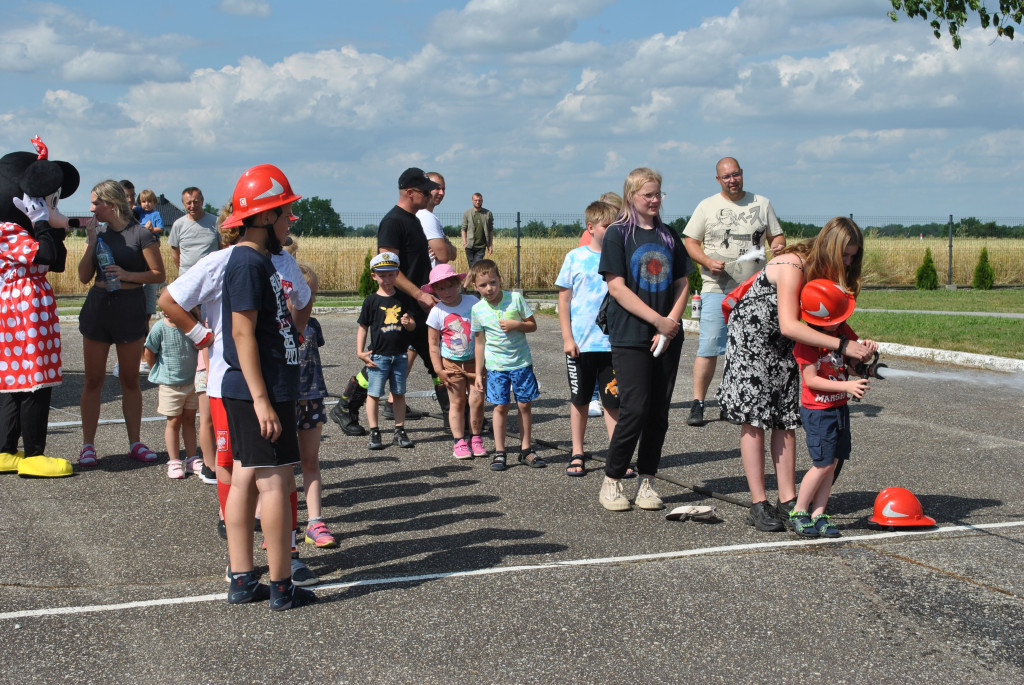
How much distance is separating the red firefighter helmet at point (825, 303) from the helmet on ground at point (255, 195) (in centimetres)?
271

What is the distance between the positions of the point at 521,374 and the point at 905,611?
3491 mm

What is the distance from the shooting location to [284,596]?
176 inches

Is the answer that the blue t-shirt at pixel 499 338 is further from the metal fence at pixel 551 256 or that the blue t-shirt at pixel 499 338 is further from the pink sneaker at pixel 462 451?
the metal fence at pixel 551 256

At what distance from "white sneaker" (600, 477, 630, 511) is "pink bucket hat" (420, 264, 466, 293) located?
225 centimetres

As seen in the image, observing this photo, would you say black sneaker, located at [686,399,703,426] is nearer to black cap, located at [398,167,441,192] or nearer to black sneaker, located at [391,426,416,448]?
black sneaker, located at [391,426,416,448]

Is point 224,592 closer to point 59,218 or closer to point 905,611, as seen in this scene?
point 905,611

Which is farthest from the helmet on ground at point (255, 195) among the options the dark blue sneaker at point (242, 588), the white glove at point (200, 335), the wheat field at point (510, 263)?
the wheat field at point (510, 263)

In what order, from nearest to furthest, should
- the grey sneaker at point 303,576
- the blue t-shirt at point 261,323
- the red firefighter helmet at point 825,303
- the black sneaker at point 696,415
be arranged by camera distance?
the blue t-shirt at point 261,323 < the grey sneaker at point 303,576 < the red firefighter helmet at point 825,303 < the black sneaker at point 696,415

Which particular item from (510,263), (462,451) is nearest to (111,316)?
(462,451)

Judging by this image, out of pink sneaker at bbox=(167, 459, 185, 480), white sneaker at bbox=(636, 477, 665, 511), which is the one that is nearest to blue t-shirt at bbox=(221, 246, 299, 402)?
white sneaker at bbox=(636, 477, 665, 511)

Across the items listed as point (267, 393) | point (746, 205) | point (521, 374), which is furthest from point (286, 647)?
point (746, 205)

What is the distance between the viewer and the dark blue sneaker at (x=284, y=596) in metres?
4.46

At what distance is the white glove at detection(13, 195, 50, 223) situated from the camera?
7273mm

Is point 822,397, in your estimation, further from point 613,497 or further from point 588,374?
point 588,374
